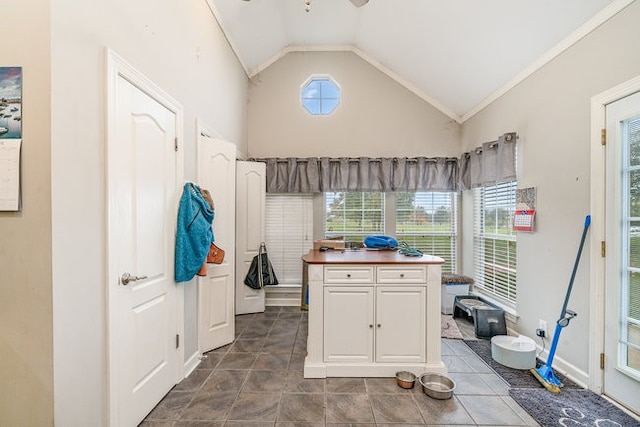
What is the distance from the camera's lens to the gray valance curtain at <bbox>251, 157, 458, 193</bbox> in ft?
13.7

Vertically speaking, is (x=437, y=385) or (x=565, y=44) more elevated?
(x=565, y=44)

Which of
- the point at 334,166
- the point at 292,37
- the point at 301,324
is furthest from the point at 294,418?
the point at 292,37

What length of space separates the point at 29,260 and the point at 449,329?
12.0 feet

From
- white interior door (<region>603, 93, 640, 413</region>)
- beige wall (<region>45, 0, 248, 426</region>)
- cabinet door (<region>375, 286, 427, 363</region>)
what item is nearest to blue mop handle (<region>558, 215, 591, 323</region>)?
white interior door (<region>603, 93, 640, 413</region>)

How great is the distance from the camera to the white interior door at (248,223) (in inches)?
147

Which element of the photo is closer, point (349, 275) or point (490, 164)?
point (349, 275)

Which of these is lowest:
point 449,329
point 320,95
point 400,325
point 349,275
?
point 449,329

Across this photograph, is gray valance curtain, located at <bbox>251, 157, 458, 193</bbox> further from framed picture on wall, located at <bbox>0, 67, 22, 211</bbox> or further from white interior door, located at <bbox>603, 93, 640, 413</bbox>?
framed picture on wall, located at <bbox>0, 67, 22, 211</bbox>

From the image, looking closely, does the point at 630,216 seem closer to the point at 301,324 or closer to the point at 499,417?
the point at 499,417

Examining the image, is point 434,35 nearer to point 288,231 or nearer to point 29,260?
point 288,231

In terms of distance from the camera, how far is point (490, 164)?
339 centimetres

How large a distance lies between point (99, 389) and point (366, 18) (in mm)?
4259

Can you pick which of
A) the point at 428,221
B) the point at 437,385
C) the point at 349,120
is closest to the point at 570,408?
the point at 437,385

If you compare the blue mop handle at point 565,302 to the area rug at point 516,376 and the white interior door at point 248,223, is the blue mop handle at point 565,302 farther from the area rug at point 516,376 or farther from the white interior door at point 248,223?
the white interior door at point 248,223
